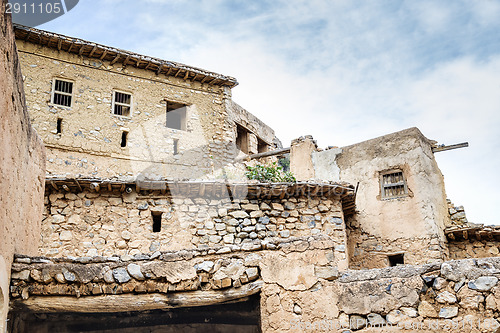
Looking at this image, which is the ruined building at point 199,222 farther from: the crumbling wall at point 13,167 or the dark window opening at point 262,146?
the dark window opening at point 262,146

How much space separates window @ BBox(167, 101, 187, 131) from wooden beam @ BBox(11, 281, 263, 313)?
1230 centimetres

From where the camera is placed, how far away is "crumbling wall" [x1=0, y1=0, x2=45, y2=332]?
172 inches

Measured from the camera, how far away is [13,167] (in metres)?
4.91

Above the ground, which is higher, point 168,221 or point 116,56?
point 116,56

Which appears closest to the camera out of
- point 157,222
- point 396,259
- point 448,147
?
point 157,222

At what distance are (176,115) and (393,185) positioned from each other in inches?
327

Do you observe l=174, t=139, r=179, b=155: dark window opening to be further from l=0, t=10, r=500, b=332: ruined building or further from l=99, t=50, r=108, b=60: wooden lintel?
l=99, t=50, r=108, b=60: wooden lintel

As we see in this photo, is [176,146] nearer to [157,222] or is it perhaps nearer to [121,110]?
[121,110]

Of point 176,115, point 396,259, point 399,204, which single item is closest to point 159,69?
point 176,115

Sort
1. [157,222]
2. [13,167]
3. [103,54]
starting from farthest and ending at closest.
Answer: [103,54] → [157,222] → [13,167]

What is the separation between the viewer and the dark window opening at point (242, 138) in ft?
63.0

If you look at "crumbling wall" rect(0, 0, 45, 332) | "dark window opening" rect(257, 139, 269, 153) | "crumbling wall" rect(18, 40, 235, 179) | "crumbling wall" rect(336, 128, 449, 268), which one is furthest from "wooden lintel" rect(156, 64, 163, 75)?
"crumbling wall" rect(0, 0, 45, 332)

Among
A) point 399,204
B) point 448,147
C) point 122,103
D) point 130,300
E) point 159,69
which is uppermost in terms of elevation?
point 159,69

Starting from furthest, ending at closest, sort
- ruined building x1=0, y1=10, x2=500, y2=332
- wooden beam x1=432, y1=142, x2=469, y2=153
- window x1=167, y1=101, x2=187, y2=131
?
1. window x1=167, y1=101, x2=187, y2=131
2. wooden beam x1=432, y1=142, x2=469, y2=153
3. ruined building x1=0, y1=10, x2=500, y2=332
